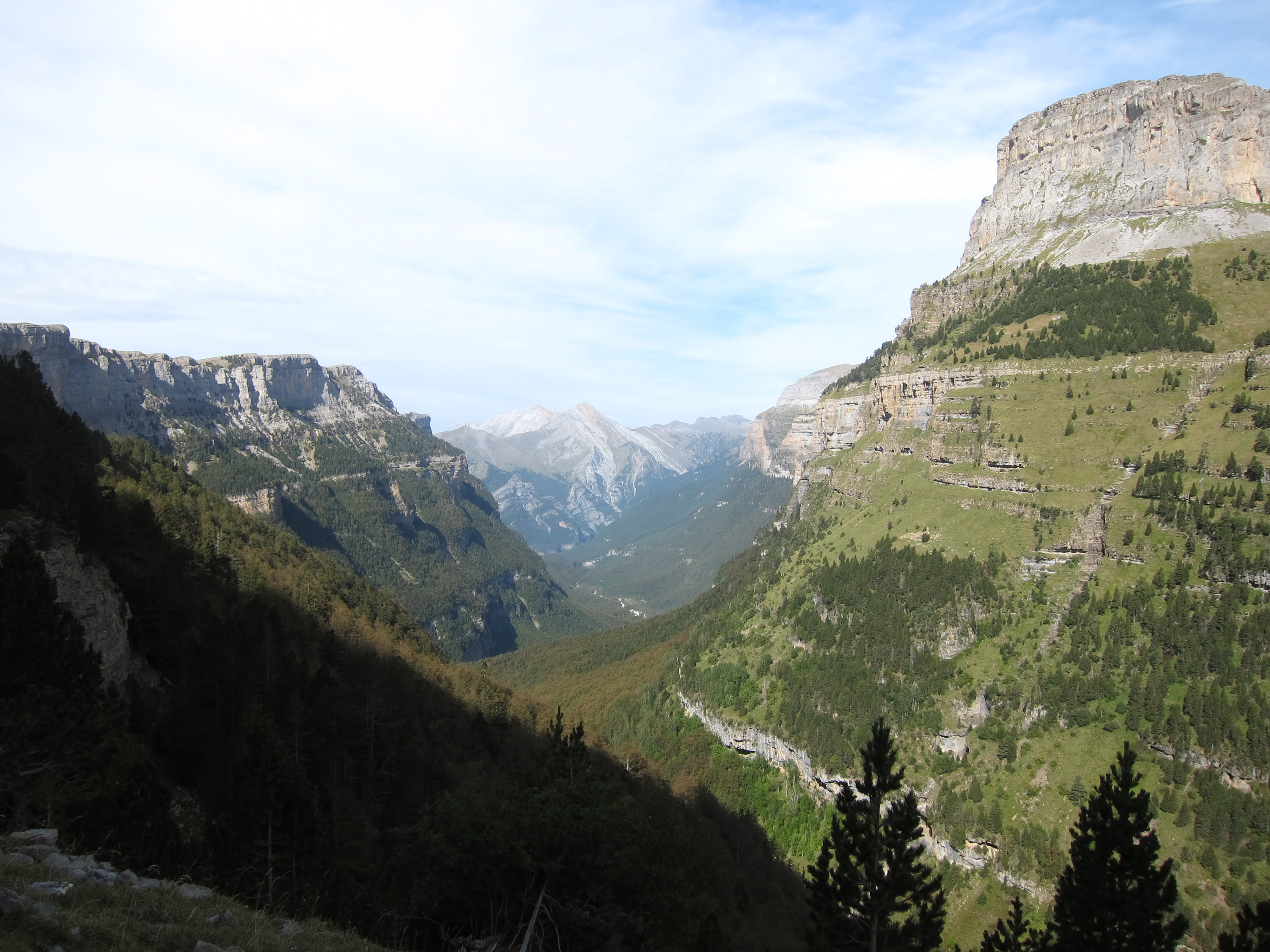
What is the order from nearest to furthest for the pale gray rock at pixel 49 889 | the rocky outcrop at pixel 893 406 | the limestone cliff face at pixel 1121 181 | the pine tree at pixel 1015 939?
1. the pale gray rock at pixel 49 889
2. the pine tree at pixel 1015 939
3. the rocky outcrop at pixel 893 406
4. the limestone cliff face at pixel 1121 181

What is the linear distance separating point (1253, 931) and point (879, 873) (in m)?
14.9

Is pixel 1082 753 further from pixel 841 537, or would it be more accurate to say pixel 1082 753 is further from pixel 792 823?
pixel 841 537

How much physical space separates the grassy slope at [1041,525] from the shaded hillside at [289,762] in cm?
2769

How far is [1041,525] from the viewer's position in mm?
95375

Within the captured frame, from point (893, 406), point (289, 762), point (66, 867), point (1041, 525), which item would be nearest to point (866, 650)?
point (1041, 525)

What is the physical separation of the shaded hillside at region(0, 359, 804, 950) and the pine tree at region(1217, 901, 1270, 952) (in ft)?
69.7

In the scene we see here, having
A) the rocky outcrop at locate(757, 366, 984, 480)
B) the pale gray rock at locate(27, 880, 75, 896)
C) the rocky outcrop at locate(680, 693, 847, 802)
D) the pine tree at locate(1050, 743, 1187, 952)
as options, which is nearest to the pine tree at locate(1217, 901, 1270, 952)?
the pine tree at locate(1050, 743, 1187, 952)

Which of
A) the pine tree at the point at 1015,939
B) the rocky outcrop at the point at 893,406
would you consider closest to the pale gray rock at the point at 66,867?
the pine tree at the point at 1015,939

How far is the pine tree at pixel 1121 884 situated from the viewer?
30.5 m

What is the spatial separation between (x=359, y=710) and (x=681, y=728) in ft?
256

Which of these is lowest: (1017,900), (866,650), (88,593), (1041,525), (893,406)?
(866,650)

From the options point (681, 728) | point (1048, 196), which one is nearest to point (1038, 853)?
point (681, 728)

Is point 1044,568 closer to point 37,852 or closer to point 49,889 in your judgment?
point 37,852

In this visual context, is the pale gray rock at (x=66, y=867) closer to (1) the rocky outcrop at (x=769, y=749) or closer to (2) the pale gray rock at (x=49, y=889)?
(2) the pale gray rock at (x=49, y=889)
